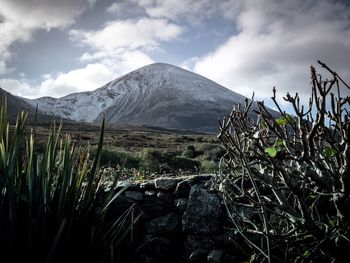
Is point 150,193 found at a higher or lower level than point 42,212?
lower

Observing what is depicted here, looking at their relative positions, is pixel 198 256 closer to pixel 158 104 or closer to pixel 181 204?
pixel 181 204

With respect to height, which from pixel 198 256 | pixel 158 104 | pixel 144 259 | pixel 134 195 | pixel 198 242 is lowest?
pixel 144 259

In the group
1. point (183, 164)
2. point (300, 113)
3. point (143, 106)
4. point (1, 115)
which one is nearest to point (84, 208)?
point (1, 115)

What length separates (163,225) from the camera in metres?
4.65

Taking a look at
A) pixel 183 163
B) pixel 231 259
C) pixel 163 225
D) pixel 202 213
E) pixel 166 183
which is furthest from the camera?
pixel 183 163

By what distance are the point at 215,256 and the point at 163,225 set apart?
755 mm

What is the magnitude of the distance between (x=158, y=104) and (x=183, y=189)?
165 m

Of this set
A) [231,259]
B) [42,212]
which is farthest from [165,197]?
[42,212]

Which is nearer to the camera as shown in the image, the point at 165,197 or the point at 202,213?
the point at 202,213

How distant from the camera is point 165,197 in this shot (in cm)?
486

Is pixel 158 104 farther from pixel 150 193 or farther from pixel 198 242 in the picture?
pixel 198 242

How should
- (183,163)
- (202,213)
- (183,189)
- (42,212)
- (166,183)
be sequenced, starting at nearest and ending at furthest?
(42,212), (202,213), (183,189), (166,183), (183,163)

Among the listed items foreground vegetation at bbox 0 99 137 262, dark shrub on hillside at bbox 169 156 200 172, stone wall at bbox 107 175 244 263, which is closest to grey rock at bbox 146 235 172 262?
stone wall at bbox 107 175 244 263

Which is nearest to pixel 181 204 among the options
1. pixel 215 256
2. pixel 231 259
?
pixel 215 256
